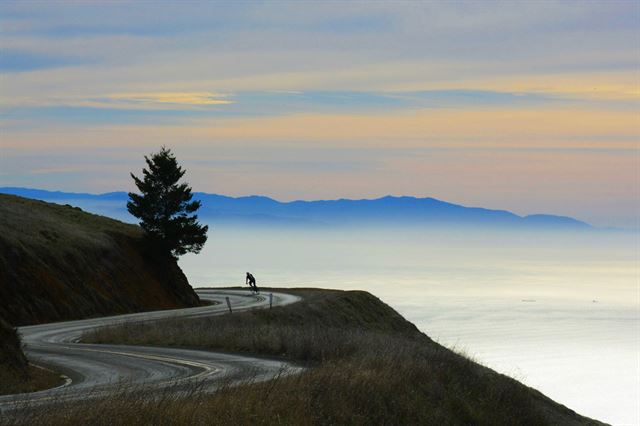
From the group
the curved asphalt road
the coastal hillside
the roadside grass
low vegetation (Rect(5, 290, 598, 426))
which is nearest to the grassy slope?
low vegetation (Rect(5, 290, 598, 426))

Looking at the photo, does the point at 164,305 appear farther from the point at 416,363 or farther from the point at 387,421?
the point at 387,421

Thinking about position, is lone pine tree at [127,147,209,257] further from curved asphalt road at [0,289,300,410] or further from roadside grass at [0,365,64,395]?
roadside grass at [0,365,64,395]

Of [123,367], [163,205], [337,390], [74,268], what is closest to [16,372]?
[123,367]

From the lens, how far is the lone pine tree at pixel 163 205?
65688 millimetres

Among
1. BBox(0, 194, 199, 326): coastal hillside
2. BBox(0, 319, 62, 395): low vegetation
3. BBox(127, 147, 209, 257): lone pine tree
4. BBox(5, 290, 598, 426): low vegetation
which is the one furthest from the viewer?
BBox(127, 147, 209, 257): lone pine tree

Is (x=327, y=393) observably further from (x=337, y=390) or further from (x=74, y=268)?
(x=74, y=268)

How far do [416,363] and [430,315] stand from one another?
123986 millimetres

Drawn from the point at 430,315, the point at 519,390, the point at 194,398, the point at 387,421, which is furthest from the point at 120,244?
the point at 430,315

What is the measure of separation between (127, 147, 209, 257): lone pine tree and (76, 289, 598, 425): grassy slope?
19220 millimetres

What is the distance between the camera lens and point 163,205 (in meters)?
66.2

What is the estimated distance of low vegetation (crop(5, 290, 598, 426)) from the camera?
18.0m

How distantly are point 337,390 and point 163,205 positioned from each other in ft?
143

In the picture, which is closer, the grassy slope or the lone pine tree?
the grassy slope

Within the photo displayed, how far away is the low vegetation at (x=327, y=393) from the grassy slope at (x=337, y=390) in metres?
0.03
